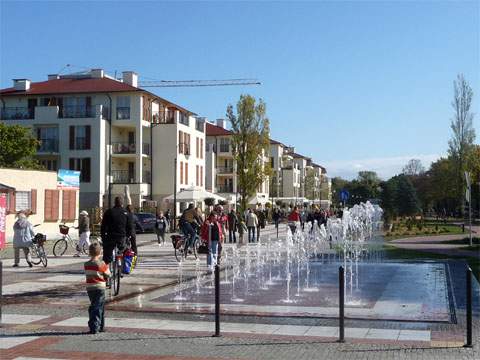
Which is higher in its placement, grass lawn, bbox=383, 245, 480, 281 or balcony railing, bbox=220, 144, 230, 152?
balcony railing, bbox=220, 144, 230, 152

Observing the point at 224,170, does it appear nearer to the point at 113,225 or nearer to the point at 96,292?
the point at 113,225

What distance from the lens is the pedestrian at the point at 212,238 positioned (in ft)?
61.2

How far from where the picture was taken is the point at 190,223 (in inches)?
830

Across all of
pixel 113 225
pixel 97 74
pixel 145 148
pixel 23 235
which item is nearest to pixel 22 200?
pixel 23 235

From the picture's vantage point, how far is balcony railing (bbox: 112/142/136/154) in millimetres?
54188

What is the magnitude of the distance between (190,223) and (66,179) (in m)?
18.0

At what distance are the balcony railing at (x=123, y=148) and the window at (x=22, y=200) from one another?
20936mm

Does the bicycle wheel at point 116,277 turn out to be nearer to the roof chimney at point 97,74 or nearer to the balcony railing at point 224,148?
the roof chimney at point 97,74

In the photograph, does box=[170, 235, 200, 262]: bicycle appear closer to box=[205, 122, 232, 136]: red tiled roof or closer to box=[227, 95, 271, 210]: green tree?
box=[227, 95, 271, 210]: green tree

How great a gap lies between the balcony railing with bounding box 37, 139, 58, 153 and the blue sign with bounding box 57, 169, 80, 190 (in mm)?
16384

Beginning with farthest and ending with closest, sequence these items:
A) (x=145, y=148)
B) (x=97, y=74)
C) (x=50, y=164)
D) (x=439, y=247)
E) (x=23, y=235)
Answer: (x=97, y=74), (x=145, y=148), (x=50, y=164), (x=439, y=247), (x=23, y=235)

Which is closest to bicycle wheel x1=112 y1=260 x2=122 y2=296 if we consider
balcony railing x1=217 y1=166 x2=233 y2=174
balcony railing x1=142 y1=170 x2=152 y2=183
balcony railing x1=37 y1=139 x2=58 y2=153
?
balcony railing x1=37 y1=139 x2=58 y2=153

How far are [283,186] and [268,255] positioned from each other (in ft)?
281

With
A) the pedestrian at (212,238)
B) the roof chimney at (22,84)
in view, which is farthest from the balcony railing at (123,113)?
the pedestrian at (212,238)
